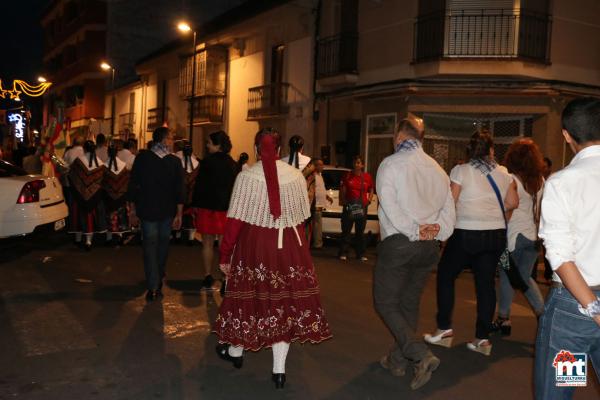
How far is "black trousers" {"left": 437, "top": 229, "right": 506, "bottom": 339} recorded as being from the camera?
562 centimetres

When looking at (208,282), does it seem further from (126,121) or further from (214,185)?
(126,121)

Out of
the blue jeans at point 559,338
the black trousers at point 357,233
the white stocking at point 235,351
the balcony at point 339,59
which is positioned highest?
the balcony at point 339,59

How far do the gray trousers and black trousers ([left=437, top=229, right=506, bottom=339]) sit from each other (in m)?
0.73

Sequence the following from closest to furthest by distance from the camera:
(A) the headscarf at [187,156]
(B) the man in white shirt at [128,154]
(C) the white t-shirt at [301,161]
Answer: (C) the white t-shirt at [301,161] < (A) the headscarf at [187,156] < (B) the man in white shirt at [128,154]

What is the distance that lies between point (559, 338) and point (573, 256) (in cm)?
37

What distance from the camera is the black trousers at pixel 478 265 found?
5617 mm

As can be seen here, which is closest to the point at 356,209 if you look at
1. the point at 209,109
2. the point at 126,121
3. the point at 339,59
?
the point at 339,59

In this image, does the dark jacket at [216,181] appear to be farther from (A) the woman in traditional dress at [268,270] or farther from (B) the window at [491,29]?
(B) the window at [491,29]

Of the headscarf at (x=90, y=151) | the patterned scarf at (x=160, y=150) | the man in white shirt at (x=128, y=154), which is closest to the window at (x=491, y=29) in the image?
the man in white shirt at (x=128, y=154)

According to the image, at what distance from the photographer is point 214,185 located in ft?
25.2

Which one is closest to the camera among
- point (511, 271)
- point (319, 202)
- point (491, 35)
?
point (511, 271)

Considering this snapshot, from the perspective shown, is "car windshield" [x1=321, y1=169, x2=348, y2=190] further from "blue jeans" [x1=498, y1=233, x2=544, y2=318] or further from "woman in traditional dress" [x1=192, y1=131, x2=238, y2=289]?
"blue jeans" [x1=498, y1=233, x2=544, y2=318]

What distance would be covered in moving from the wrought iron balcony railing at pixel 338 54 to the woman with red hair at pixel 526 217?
13330 millimetres

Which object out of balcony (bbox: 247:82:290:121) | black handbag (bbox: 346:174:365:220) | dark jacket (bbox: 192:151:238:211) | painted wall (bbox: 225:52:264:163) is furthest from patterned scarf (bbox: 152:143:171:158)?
painted wall (bbox: 225:52:264:163)
